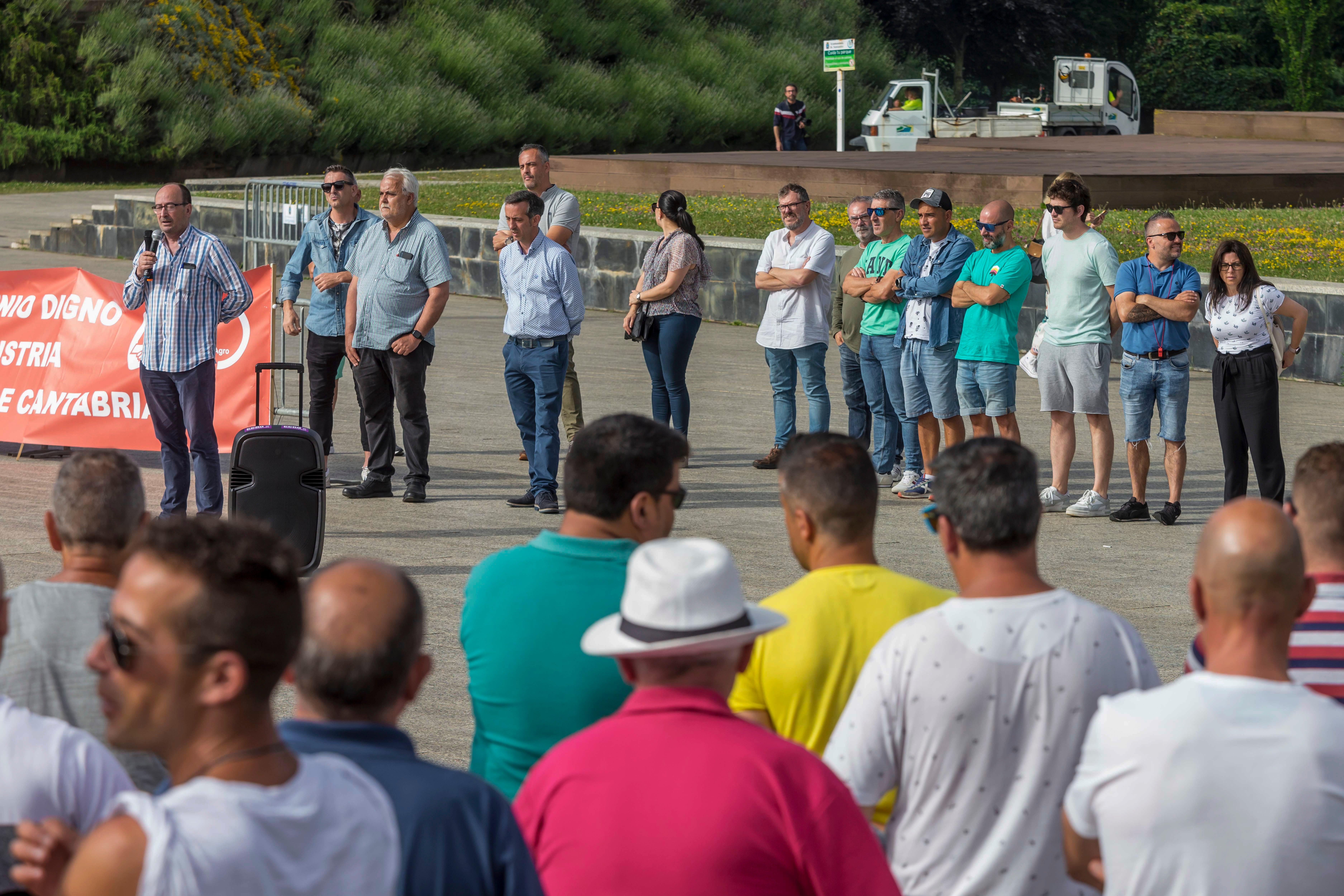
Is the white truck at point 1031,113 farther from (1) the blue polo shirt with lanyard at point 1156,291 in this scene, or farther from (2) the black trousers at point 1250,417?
(2) the black trousers at point 1250,417

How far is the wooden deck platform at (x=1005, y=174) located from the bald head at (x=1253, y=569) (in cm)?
2085

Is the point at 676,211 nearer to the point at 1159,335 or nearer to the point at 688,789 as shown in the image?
the point at 1159,335

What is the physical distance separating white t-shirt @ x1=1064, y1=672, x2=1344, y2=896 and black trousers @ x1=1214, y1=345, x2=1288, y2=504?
6.89 metres

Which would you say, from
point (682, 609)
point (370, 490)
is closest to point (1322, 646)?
point (682, 609)

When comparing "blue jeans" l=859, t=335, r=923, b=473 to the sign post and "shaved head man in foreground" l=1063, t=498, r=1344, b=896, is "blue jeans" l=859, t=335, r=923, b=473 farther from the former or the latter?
the sign post

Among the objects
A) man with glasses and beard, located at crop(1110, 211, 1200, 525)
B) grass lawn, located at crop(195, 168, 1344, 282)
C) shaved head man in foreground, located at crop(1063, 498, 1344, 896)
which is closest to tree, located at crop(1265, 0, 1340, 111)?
grass lawn, located at crop(195, 168, 1344, 282)

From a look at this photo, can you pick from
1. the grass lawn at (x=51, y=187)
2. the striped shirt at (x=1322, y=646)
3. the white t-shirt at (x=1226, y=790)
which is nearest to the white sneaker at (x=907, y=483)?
the striped shirt at (x=1322, y=646)

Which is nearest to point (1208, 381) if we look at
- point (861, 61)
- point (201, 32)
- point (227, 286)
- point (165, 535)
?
point (227, 286)

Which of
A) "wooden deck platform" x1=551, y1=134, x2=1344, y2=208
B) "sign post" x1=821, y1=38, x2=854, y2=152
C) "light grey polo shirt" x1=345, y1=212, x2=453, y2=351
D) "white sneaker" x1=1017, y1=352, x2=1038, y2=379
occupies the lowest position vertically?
"white sneaker" x1=1017, y1=352, x2=1038, y2=379

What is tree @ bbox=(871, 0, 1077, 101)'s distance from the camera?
5797cm

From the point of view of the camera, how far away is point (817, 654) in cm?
355

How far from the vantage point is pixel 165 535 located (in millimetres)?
2445

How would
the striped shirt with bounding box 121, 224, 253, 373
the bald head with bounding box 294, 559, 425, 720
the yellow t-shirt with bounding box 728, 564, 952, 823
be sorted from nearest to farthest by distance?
1. the bald head with bounding box 294, 559, 425, 720
2. the yellow t-shirt with bounding box 728, 564, 952, 823
3. the striped shirt with bounding box 121, 224, 253, 373

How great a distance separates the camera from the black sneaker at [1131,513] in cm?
1013
